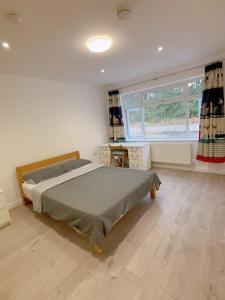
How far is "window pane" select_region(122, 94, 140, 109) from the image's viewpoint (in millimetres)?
4566

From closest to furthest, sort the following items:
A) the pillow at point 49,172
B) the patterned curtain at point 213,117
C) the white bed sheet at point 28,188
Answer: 1. the white bed sheet at point 28,188
2. the pillow at point 49,172
3. the patterned curtain at point 213,117

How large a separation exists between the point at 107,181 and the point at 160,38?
2186 mm

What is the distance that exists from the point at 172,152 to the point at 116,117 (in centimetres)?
182

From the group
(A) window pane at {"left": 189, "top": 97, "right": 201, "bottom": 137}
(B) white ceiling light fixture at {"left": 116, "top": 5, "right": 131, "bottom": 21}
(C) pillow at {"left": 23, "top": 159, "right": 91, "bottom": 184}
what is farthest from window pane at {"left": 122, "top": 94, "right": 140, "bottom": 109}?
(B) white ceiling light fixture at {"left": 116, "top": 5, "right": 131, "bottom": 21}

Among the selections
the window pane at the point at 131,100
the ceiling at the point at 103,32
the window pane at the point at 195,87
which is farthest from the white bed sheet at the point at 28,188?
the window pane at the point at 195,87

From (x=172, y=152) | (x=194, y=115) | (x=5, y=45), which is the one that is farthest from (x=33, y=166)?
(x=194, y=115)

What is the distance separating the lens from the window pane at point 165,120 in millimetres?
4007

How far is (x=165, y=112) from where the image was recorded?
420 cm

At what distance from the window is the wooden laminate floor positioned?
1977 mm

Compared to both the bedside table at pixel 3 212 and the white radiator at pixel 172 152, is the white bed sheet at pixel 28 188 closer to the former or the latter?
the bedside table at pixel 3 212

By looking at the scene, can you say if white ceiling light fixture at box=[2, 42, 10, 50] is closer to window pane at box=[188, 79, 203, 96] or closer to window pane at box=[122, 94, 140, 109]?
window pane at box=[122, 94, 140, 109]

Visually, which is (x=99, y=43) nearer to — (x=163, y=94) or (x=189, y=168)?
(x=163, y=94)

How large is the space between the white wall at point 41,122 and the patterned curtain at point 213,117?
2679mm

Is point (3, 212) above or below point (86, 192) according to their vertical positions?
below
